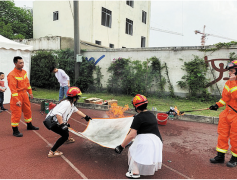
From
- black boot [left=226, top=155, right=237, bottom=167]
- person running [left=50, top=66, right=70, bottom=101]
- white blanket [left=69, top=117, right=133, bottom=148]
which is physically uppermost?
person running [left=50, top=66, right=70, bottom=101]

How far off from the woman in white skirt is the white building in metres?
15.6

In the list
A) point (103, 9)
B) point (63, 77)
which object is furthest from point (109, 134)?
point (103, 9)

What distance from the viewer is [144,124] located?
2926 mm

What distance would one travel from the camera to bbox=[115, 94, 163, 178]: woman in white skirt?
286cm

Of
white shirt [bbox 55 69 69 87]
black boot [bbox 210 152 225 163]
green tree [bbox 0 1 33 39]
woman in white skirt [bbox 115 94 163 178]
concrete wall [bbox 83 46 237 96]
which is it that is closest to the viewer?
woman in white skirt [bbox 115 94 163 178]

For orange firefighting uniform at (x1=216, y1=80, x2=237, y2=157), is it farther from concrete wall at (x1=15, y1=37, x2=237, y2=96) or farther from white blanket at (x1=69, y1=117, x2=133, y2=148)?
concrete wall at (x1=15, y1=37, x2=237, y2=96)

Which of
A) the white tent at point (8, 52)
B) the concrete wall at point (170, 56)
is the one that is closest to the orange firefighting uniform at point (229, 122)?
the concrete wall at point (170, 56)

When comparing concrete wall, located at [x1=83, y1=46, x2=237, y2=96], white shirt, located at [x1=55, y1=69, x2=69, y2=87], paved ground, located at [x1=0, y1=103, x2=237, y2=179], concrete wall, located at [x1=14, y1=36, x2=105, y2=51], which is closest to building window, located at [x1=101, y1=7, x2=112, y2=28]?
concrete wall, located at [x1=14, y1=36, x2=105, y2=51]

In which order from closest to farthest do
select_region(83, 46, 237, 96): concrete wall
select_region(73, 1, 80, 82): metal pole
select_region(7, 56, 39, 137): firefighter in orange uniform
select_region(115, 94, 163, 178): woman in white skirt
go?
1. select_region(115, 94, 163, 178): woman in white skirt
2. select_region(7, 56, 39, 137): firefighter in orange uniform
3. select_region(83, 46, 237, 96): concrete wall
4. select_region(73, 1, 80, 82): metal pole

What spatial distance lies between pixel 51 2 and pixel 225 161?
2189 centimetres

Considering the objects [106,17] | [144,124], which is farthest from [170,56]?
[106,17]

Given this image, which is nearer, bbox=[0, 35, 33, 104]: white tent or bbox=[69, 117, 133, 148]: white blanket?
bbox=[69, 117, 133, 148]: white blanket

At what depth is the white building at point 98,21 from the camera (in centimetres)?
1730

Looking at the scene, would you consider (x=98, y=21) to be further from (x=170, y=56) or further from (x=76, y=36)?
(x=170, y=56)
